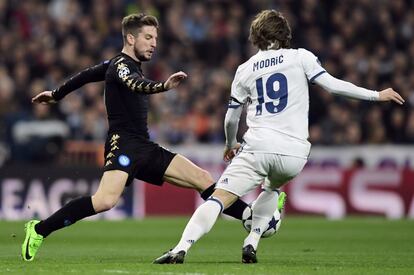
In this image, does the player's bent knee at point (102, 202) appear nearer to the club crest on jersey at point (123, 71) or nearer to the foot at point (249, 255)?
the club crest on jersey at point (123, 71)

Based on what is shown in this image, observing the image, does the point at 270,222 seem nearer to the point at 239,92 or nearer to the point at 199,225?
the point at 199,225

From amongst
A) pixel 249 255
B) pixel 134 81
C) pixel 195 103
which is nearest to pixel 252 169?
pixel 249 255

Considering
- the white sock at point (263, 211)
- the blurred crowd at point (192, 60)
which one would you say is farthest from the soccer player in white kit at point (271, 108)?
the blurred crowd at point (192, 60)

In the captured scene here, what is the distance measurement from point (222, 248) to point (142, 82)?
3.23 metres

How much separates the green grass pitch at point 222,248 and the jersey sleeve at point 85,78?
4.69ft

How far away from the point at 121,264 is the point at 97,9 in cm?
1303

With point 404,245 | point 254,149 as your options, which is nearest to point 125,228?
point 404,245

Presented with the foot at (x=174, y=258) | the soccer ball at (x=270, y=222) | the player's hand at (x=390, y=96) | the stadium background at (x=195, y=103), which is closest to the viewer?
the player's hand at (x=390, y=96)

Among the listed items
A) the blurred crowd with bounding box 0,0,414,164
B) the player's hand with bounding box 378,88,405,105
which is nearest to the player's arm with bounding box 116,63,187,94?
the player's hand with bounding box 378,88,405,105

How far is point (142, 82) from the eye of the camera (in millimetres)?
8539

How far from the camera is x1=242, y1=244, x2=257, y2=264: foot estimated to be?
880cm

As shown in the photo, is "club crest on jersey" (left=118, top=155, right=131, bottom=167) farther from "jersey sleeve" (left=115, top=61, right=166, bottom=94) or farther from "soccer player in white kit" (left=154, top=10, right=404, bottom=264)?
"soccer player in white kit" (left=154, top=10, right=404, bottom=264)

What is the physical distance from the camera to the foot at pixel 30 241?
29.4 feet

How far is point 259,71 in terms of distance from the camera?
28.0 ft
